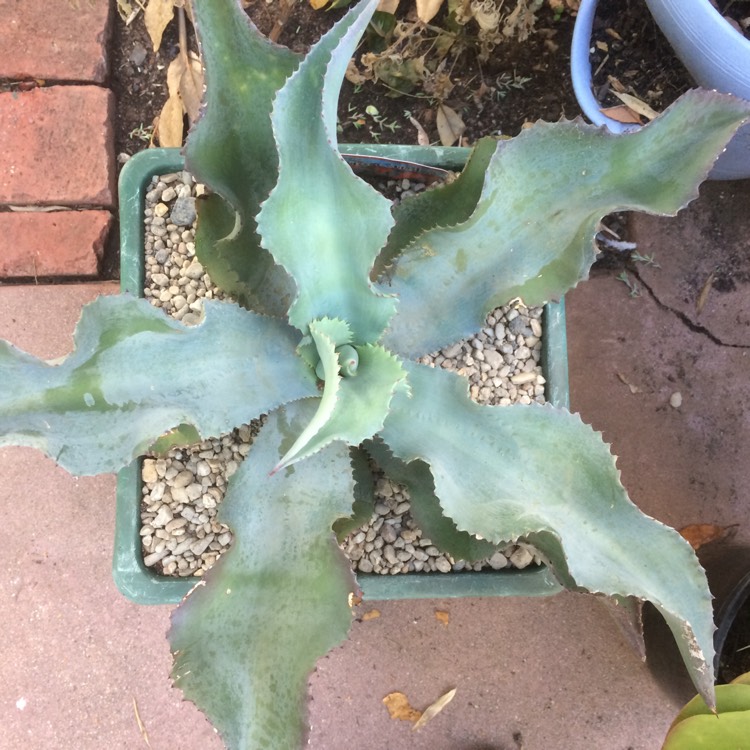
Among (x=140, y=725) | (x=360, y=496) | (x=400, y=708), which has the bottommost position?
(x=140, y=725)

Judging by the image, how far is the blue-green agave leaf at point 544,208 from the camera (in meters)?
0.75

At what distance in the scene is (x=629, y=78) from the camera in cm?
126

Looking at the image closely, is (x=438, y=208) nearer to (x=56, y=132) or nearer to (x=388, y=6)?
(x=388, y=6)

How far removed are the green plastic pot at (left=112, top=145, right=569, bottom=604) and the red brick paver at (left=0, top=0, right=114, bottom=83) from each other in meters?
0.42

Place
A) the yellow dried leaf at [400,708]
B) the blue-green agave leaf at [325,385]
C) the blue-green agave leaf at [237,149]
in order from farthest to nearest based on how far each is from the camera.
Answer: the yellow dried leaf at [400,708], the blue-green agave leaf at [237,149], the blue-green agave leaf at [325,385]

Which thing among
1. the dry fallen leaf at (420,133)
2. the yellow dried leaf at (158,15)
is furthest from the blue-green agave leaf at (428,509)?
the yellow dried leaf at (158,15)

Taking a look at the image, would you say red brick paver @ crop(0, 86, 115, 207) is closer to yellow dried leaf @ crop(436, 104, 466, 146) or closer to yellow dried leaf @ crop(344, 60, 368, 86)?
yellow dried leaf @ crop(344, 60, 368, 86)

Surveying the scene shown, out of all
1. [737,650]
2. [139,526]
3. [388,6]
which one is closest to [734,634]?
[737,650]

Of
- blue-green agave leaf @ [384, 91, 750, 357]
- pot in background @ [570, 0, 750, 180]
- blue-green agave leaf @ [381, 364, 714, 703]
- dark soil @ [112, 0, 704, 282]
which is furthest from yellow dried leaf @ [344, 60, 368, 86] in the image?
blue-green agave leaf @ [381, 364, 714, 703]

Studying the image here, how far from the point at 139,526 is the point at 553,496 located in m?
0.57

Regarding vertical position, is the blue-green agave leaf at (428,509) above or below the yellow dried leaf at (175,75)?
below

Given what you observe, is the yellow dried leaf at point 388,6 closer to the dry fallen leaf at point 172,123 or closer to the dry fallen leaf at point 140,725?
the dry fallen leaf at point 172,123

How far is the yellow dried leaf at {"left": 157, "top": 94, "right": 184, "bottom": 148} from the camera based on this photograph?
1.28 metres

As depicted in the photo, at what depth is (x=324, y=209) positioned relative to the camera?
2.42 feet
